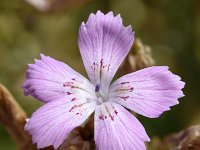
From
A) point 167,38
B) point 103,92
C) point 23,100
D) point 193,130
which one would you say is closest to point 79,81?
point 103,92

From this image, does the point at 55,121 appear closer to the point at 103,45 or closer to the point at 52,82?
the point at 52,82

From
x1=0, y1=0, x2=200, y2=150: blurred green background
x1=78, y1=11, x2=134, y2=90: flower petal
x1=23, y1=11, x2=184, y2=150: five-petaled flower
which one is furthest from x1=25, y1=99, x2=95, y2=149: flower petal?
x1=0, y1=0, x2=200, y2=150: blurred green background

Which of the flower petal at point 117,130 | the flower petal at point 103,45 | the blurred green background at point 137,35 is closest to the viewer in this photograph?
the flower petal at point 117,130

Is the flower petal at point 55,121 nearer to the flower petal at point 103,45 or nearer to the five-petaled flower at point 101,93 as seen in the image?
the five-petaled flower at point 101,93

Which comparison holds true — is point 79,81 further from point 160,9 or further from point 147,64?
point 160,9

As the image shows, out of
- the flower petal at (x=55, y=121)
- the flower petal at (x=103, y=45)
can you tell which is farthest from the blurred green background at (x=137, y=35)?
the flower petal at (x=55, y=121)

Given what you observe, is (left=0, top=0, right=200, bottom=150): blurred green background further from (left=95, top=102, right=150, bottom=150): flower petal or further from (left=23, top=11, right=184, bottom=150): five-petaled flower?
(left=95, top=102, right=150, bottom=150): flower petal
